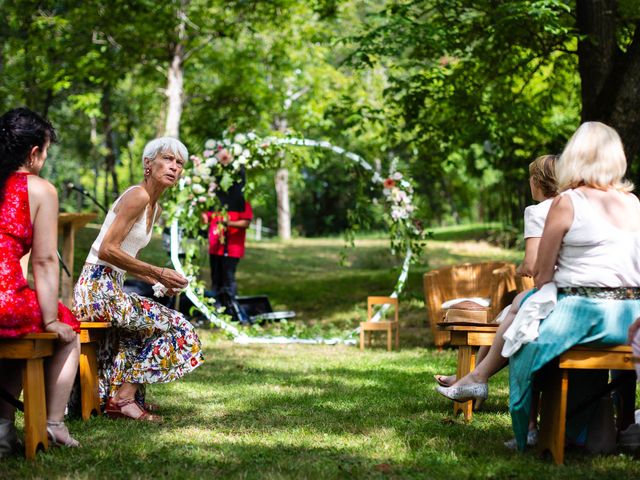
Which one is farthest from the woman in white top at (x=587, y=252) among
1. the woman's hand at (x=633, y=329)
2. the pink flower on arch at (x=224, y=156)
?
the pink flower on arch at (x=224, y=156)

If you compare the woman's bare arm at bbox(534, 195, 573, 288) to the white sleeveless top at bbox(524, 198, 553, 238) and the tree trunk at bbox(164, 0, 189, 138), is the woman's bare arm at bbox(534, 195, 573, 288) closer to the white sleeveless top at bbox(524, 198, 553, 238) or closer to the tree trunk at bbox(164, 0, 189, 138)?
the white sleeveless top at bbox(524, 198, 553, 238)

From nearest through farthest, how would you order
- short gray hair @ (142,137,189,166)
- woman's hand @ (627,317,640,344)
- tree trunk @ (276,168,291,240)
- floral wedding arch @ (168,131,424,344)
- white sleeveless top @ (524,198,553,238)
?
woman's hand @ (627,317,640,344) < white sleeveless top @ (524,198,553,238) < short gray hair @ (142,137,189,166) < floral wedding arch @ (168,131,424,344) < tree trunk @ (276,168,291,240)

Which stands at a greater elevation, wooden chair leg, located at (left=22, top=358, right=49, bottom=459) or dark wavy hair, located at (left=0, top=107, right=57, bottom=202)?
dark wavy hair, located at (left=0, top=107, right=57, bottom=202)

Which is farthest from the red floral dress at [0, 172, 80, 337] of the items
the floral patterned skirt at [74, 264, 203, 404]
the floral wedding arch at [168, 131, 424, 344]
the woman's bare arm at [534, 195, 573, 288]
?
the floral wedding arch at [168, 131, 424, 344]

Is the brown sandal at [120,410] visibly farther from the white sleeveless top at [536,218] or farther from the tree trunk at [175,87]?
the tree trunk at [175,87]

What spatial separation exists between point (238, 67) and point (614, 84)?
40.8 ft

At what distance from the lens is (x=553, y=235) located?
414 cm

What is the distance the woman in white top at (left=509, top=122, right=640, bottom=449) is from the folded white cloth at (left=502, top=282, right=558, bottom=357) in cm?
3

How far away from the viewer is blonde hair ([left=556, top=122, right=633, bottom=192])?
4.15 metres

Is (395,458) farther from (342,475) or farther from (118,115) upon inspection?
(118,115)

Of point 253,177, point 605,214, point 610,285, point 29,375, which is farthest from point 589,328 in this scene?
point 253,177

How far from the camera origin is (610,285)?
412 cm

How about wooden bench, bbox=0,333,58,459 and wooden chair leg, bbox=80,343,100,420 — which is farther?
wooden chair leg, bbox=80,343,100,420

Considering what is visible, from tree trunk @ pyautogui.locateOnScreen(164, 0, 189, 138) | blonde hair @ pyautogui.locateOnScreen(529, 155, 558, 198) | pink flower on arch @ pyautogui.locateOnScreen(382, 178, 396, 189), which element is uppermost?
tree trunk @ pyautogui.locateOnScreen(164, 0, 189, 138)
